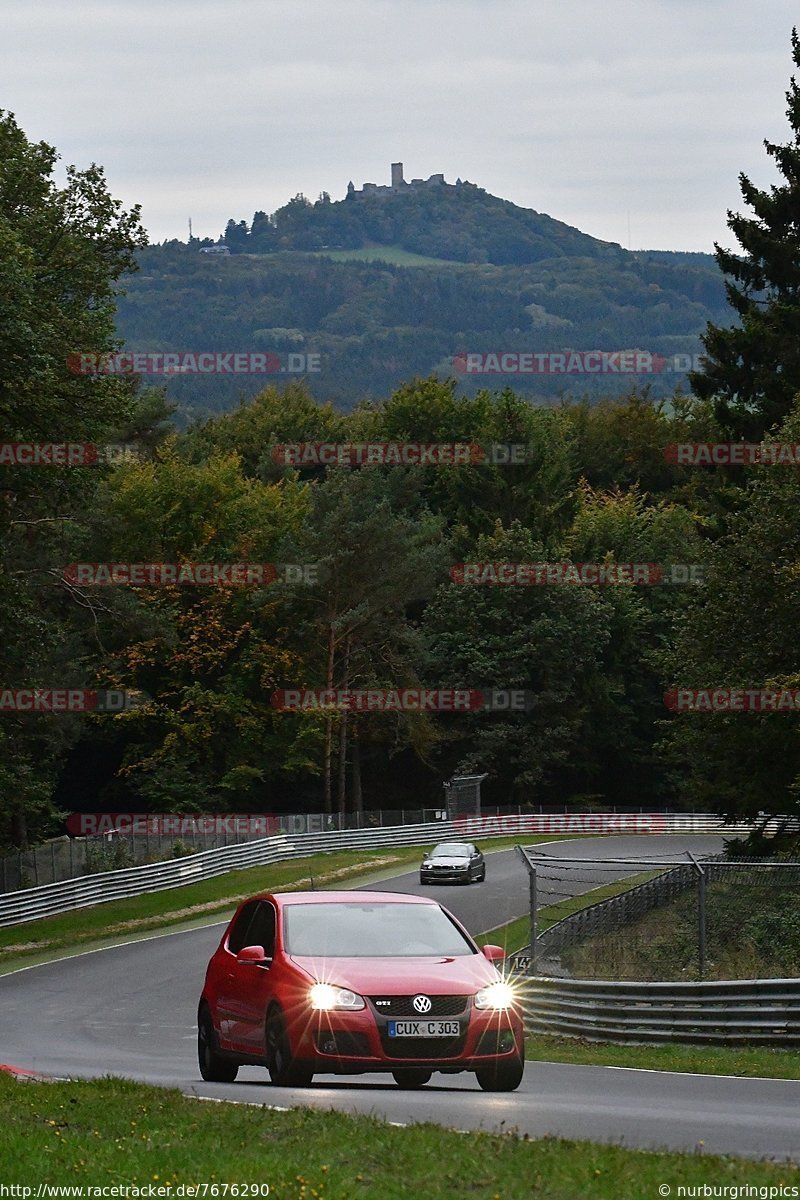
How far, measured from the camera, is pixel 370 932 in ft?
43.5

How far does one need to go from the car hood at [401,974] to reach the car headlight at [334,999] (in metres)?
0.05

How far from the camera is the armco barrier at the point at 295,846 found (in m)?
45.6

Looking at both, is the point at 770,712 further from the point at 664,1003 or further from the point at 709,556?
the point at 664,1003

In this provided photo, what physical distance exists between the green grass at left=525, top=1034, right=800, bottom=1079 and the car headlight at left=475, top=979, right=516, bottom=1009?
11.5ft

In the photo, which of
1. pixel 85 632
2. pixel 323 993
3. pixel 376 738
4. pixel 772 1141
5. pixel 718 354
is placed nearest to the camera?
pixel 772 1141

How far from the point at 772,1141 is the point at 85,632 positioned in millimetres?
65733

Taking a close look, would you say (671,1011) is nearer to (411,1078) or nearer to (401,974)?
(411,1078)

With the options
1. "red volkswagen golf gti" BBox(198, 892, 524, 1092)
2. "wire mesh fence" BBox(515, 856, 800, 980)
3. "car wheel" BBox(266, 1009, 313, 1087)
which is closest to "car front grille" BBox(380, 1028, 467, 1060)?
"red volkswagen golf gti" BBox(198, 892, 524, 1092)

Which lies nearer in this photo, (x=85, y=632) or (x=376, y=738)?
(x=85, y=632)

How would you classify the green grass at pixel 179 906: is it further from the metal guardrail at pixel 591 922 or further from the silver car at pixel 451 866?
the metal guardrail at pixel 591 922

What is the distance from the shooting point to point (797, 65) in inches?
2173

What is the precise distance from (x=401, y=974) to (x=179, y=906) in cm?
3618

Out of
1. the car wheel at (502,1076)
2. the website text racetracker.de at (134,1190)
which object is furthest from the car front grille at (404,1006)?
the website text racetracker.de at (134,1190)

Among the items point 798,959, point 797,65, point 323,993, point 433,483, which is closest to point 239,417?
point 433,483
